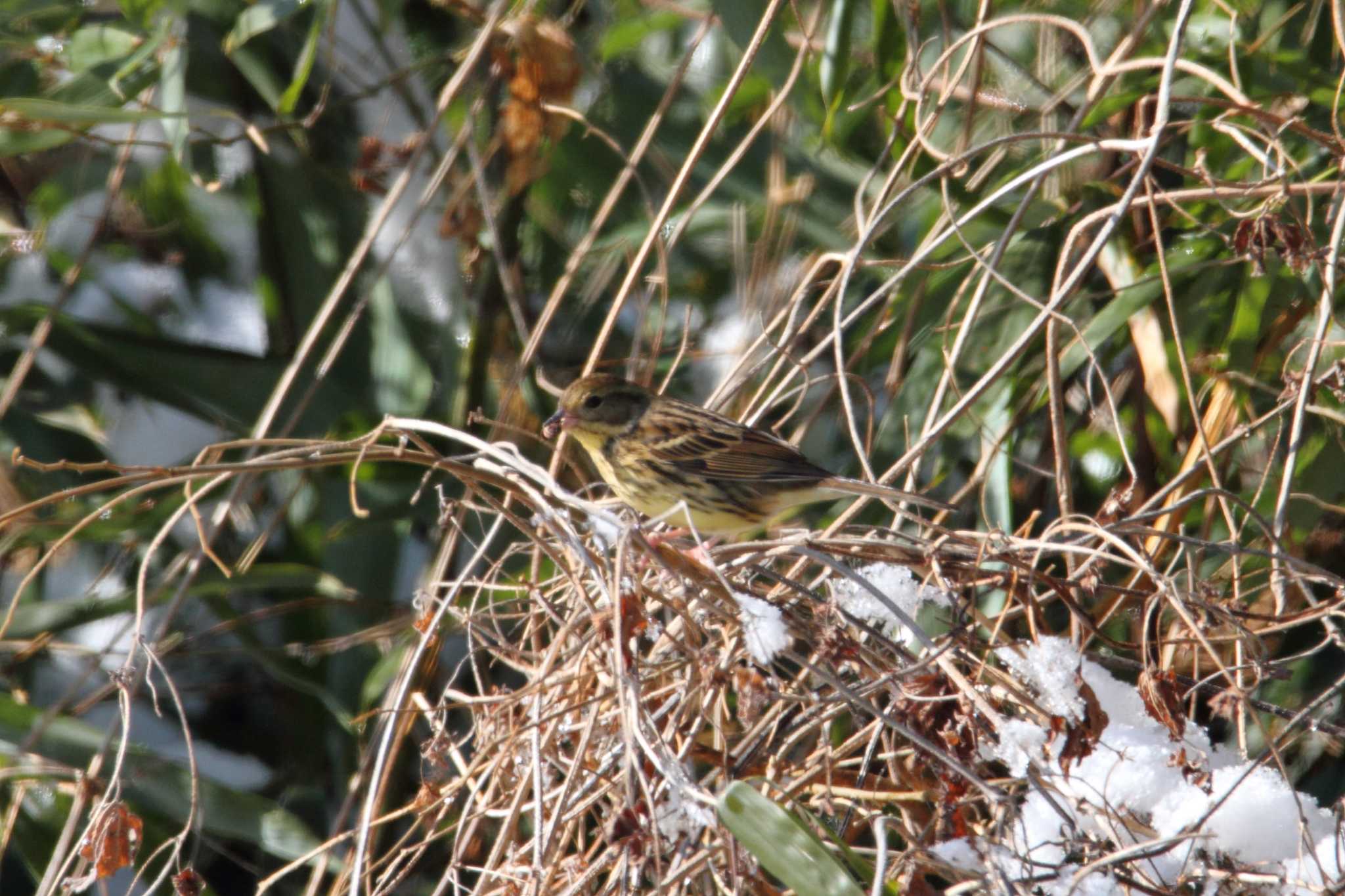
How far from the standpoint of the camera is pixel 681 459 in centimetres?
352

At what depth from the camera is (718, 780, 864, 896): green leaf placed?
5.22ft

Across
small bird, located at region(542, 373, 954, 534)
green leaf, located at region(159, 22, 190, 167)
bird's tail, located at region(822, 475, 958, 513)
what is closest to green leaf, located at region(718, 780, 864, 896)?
bird's tail, located at region(822, 475, 958, 513)

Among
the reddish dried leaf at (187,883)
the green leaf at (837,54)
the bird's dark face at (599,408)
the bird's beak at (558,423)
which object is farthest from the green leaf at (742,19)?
the reddish dried leaf at (187,883)

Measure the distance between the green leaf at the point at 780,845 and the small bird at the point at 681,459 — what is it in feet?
5.43

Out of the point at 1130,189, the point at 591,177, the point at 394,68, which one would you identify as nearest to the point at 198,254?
the point at 394,68

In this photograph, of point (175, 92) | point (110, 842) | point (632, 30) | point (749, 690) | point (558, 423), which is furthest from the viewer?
point (632, 30)

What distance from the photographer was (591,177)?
4.29 metres

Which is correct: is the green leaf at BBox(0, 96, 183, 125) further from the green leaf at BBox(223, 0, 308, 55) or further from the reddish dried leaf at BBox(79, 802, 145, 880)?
the reddish dried leaf at BBox(79, 802, 145, 880)

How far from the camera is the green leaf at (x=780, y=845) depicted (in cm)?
159

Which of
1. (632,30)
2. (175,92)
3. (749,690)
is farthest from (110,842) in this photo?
(632,30)

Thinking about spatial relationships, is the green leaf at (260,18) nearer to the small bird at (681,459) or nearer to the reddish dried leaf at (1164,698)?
the small bird at (681,459)

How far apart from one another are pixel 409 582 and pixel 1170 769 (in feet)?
8.12

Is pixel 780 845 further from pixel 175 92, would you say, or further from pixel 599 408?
pixel 175 92

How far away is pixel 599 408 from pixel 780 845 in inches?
75.0
